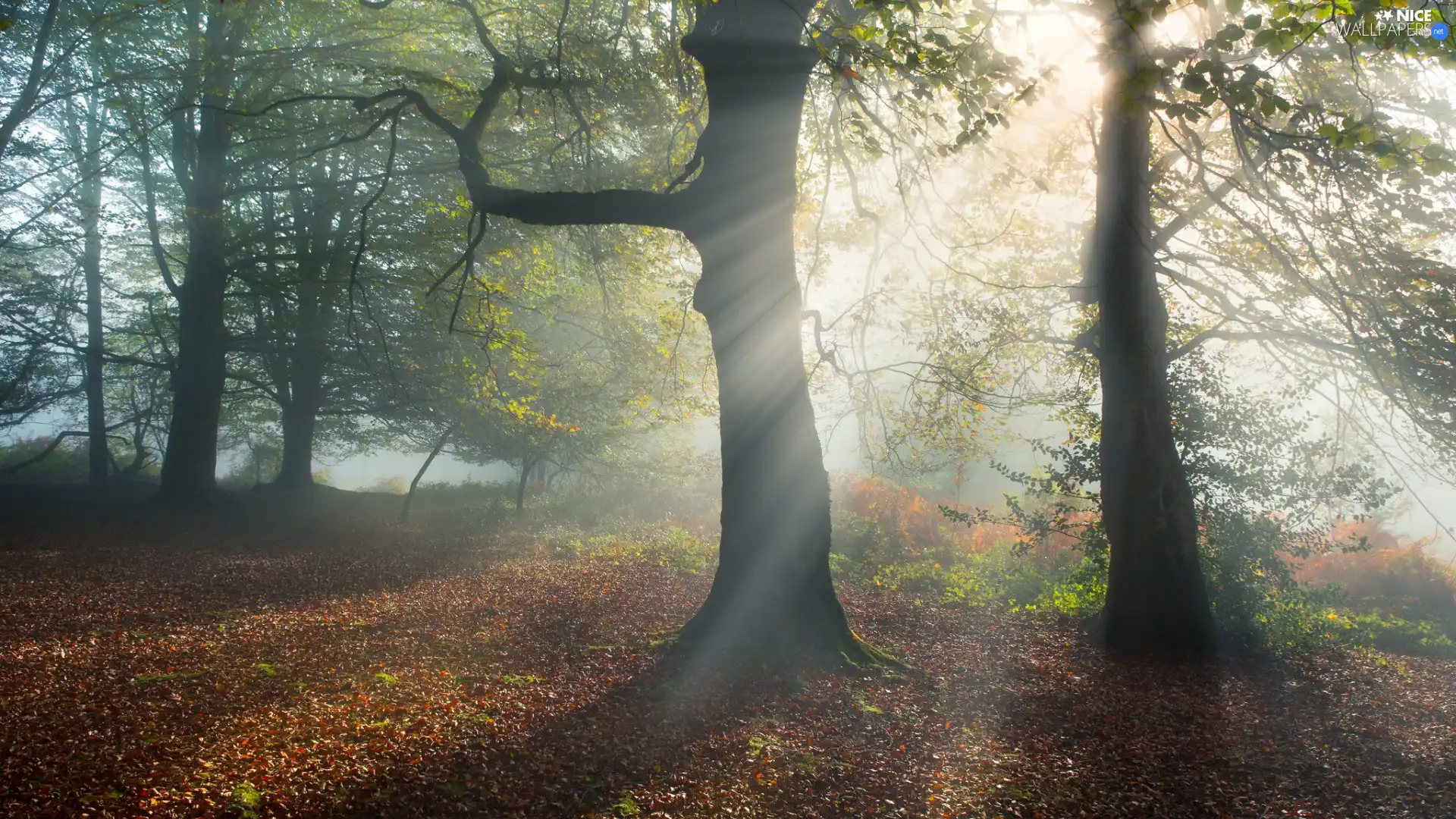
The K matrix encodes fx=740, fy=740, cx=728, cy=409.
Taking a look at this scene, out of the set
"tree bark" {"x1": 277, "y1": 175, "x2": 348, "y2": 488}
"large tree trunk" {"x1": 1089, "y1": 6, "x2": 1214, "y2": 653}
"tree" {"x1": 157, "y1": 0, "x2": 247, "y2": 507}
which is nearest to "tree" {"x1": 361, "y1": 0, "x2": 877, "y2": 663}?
"large tree trunk" {"x1": 1089, "y1": 6, "x2": 1214, "y2": 653}

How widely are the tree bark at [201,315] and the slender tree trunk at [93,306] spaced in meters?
3.79

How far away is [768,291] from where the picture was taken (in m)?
7.28

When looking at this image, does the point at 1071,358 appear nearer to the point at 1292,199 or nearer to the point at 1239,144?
the point at 1292,199

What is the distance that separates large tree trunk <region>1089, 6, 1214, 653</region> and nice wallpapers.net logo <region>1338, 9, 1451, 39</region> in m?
3.02

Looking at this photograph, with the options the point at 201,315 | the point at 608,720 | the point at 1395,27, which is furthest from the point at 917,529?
the point at 201,315

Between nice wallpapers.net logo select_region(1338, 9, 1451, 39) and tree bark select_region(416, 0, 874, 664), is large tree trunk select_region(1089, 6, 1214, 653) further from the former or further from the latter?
tree bark select_region(416, 0, 874, 664)

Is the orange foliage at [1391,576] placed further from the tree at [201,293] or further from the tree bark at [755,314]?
the tree at [201,293]

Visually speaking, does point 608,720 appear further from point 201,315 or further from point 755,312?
point 201,315

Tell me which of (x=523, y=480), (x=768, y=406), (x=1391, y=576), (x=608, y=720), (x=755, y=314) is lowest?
(x=1391, y=576)

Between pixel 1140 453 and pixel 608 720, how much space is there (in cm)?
643

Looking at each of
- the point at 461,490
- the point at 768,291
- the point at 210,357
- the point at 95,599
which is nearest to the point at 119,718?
the point at 95,599

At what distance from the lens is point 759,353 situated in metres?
7.20

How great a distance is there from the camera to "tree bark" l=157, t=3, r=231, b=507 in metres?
15.4

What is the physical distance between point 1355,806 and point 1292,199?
755cm
